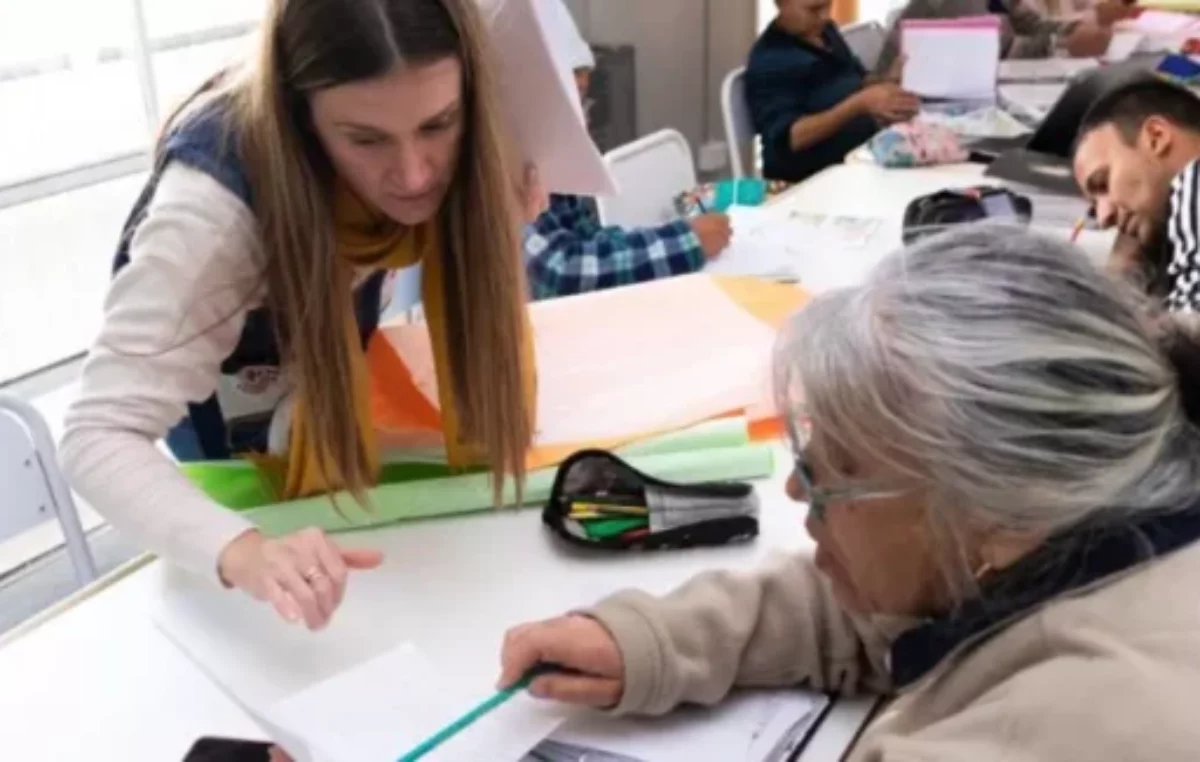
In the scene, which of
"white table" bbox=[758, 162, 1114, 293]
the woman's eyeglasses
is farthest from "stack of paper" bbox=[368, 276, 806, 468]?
the woman's eyeglasses

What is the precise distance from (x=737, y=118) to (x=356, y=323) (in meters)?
2.12

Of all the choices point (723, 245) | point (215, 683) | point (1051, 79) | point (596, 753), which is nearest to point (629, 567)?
point (596, 753)

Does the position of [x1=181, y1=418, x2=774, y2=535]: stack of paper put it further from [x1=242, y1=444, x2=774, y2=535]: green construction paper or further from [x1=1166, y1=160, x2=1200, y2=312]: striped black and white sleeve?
[x1=1166, y1=160, x2=1200, y2=312]: striped black and white sleeve

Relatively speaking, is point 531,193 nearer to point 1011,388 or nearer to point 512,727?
Answer: point 512,727

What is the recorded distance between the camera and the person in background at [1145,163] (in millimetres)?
1600

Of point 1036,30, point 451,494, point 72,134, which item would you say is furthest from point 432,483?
point 1036,30

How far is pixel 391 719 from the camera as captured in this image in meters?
0.96

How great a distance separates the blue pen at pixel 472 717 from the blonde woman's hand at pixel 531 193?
0.66m

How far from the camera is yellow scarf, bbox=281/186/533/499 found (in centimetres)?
124

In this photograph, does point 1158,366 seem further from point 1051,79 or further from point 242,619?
point 1051,79

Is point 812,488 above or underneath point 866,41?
above

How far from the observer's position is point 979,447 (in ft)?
2.29

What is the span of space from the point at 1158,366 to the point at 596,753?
1.61ft

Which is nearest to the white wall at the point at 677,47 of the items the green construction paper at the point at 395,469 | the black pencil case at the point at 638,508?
the green construction paper at the point at 395,469
